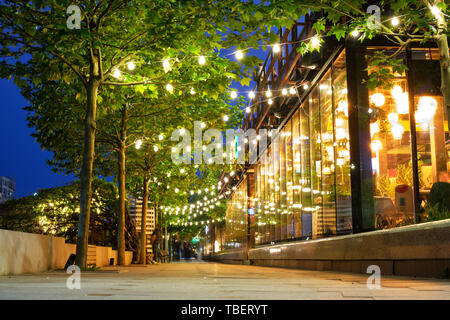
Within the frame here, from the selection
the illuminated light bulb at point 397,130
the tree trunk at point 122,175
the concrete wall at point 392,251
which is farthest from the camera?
the tree trunk at point 122,175

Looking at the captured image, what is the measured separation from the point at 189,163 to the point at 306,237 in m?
8.08

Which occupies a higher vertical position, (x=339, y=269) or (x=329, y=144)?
(x=329, y=144)

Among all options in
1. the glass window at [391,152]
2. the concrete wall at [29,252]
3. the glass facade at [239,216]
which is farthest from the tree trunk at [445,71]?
the glass facade at [239,216]

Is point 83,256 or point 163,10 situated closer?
point 163,10

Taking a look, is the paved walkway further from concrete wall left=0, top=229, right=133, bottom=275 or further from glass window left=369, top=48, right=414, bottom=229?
glass window left=369, top=48, right=414, bottom=229

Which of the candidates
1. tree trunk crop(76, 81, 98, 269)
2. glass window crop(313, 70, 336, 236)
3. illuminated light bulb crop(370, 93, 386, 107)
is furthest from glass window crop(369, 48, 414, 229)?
tree trunk crop(76, 81, 98, 269)

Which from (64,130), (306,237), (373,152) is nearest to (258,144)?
(306,237)

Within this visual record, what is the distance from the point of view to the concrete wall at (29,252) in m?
7.50

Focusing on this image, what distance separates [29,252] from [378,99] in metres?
7.70

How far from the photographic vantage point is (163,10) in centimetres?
913

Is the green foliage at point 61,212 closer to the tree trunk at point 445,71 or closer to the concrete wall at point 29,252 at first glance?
the concrete wall at point 29,252

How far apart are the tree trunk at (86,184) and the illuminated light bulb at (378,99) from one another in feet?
19.5
